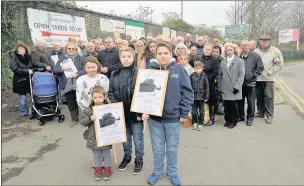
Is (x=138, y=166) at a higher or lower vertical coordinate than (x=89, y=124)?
lower

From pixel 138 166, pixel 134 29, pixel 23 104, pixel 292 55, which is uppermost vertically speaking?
pixel 134 29

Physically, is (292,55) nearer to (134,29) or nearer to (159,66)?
(134,29)

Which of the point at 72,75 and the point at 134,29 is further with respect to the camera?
the point at 134,29

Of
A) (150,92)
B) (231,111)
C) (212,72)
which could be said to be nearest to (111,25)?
(212,72)

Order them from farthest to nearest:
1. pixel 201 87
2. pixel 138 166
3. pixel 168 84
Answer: pixel 201 87
pixel 138 166
pixel 168 84

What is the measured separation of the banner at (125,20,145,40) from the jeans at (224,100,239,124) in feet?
31.3

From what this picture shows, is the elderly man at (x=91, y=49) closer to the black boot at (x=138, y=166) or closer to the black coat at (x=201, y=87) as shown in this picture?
the black coat at (x=201, y=87)

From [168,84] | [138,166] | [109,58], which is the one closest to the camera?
[168,84]

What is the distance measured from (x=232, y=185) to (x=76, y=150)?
2.80 m

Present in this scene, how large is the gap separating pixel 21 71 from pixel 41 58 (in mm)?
580

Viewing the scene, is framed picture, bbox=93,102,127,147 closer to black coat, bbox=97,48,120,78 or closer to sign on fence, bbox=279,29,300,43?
black coat, bbox=97,48,120,78

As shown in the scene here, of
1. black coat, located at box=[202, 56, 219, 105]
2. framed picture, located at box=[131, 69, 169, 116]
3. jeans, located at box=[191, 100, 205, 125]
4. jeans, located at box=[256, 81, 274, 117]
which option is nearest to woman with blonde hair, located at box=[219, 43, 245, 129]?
black coat, located at box=[202, 56, 219, 105]

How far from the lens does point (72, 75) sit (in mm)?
6383

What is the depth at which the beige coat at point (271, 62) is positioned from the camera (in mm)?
6656
